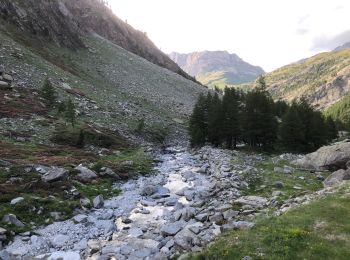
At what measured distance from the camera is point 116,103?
249 ft

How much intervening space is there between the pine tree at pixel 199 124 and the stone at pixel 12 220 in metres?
43.5

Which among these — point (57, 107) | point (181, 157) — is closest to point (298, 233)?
point (181, 157)

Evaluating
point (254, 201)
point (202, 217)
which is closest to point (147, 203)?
point (202, 217)

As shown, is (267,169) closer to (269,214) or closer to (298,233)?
(269,214)

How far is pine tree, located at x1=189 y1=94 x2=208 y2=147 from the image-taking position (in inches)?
2455

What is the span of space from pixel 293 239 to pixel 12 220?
53.0 ft

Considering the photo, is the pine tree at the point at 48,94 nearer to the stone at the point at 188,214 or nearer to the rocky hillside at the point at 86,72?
the rocky hillside at the point at 86,72

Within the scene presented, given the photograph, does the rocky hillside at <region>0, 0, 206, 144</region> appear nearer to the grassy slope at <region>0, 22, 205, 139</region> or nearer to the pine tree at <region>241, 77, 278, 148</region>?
the grassy slope at <region>0, 22, 205, 139</region>

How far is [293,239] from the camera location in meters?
15.3

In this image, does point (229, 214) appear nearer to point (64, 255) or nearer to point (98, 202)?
point (64, 255)

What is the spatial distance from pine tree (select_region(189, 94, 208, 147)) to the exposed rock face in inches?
2149

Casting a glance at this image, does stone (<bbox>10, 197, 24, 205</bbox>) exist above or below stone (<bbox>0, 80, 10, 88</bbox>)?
below

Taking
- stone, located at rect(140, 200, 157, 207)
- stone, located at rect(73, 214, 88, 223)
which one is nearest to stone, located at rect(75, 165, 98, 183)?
stone, located at rect(140, 200, 157, 207)

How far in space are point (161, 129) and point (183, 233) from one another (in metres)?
52.9
